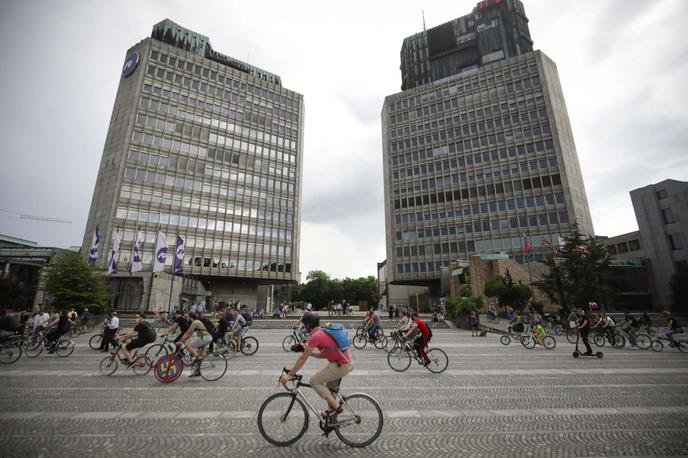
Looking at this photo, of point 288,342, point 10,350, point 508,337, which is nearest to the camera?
point 10,350

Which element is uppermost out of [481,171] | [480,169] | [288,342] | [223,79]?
[223,79]

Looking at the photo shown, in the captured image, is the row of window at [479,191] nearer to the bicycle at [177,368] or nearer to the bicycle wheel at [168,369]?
the bicycle at [177,368]

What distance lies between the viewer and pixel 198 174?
55906 mm

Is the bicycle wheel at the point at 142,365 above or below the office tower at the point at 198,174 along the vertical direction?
below

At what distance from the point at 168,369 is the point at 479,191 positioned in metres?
63.3

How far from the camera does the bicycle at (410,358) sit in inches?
399

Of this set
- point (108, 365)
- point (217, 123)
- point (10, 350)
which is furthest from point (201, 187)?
point (108, 365)

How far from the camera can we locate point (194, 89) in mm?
60094

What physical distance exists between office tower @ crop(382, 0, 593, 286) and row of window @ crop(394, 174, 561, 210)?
183mm

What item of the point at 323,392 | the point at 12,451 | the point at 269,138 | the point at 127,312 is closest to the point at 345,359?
the point at 323,392

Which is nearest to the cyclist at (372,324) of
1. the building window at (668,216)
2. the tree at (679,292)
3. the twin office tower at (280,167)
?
the twin office tower at (280,167)

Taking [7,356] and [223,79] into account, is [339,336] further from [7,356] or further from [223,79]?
[223,79]

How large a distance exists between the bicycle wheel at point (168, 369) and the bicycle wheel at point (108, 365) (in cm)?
229

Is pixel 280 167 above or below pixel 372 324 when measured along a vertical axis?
above
